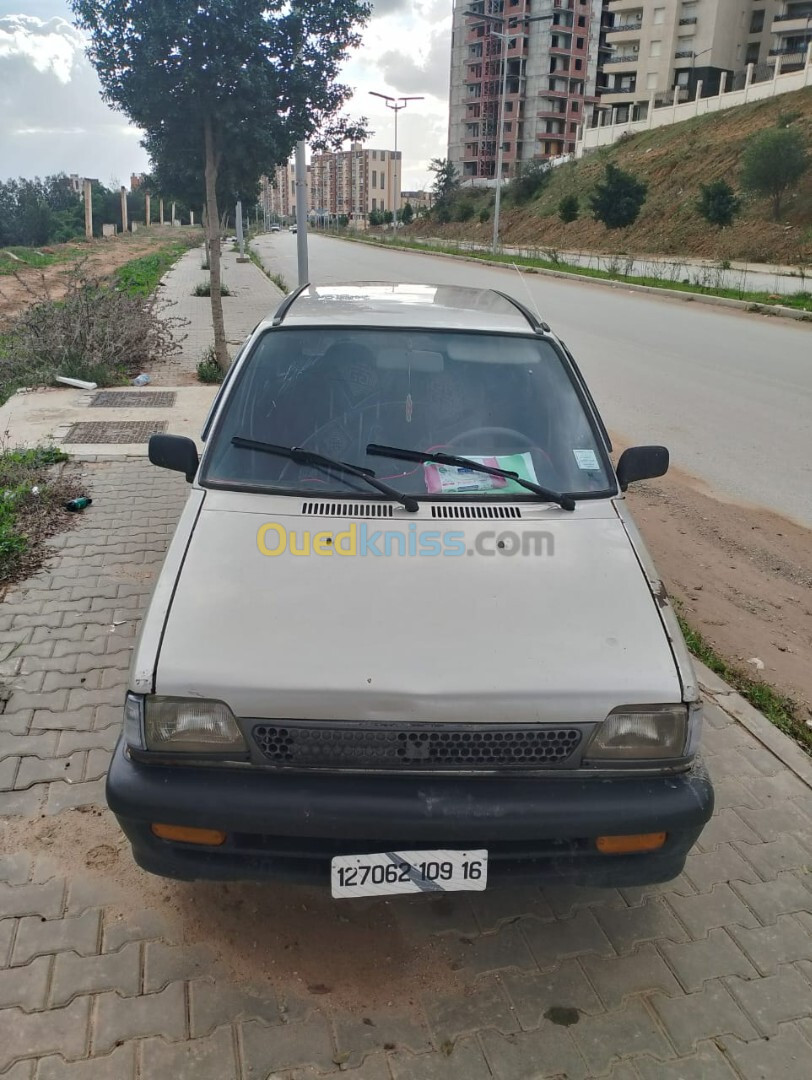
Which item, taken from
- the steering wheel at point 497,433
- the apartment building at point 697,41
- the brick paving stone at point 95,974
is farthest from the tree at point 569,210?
the brick paving stone at point 95,974

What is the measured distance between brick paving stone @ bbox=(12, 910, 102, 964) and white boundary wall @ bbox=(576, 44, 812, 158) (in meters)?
59.1

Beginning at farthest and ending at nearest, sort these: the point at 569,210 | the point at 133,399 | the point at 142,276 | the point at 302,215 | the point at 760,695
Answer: the point at 569,210 < the point at 142,276 < the point at 302,215 < the point at 133,399 < the point at 760,695

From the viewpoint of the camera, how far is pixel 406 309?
159 inches

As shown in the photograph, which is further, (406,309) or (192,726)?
(406,309)

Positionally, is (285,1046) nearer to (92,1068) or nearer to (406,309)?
(92,1068)

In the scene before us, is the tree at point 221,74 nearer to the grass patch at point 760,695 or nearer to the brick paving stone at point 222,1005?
the grass patch at point 760,695

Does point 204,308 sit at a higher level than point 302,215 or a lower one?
lower

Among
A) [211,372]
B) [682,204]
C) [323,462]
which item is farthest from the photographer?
[682,204]

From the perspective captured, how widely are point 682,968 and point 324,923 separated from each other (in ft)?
3.71

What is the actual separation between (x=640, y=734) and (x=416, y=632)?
70 centimetres

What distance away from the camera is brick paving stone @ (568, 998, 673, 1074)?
7.64 feet

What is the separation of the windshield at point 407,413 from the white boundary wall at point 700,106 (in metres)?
56.9

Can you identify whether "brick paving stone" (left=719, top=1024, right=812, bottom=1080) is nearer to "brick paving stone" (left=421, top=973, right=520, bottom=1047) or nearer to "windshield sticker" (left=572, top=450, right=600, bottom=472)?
"brick paving stone" (left=421, top=973, right=520, bottom=1047)

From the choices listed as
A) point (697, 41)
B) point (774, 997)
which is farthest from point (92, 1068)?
point (697, 41)
